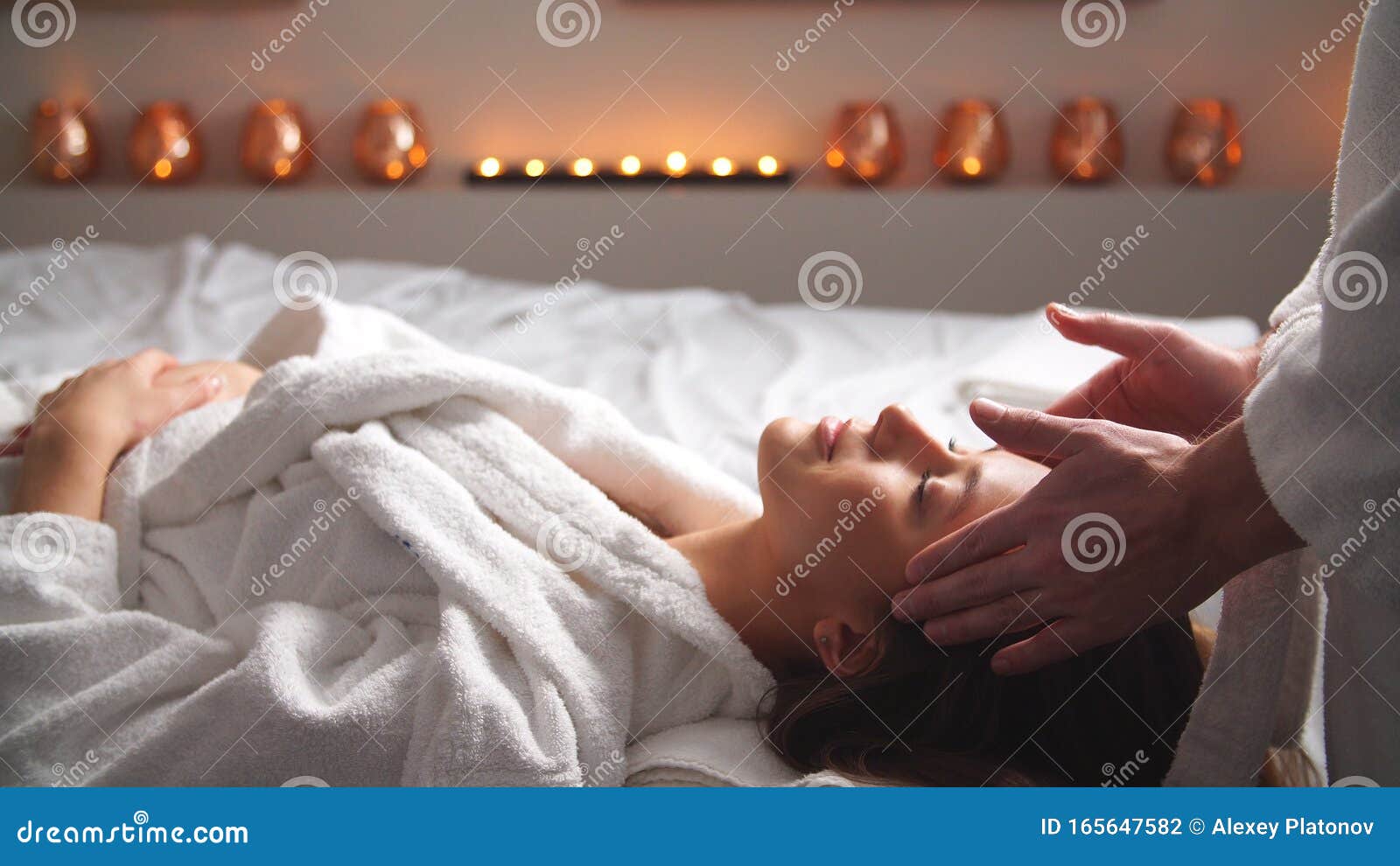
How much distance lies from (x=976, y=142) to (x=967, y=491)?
89.5 inches

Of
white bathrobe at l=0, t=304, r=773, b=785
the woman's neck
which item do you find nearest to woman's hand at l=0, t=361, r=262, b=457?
white bathrobe at l=0, t=304, r=773, b=785

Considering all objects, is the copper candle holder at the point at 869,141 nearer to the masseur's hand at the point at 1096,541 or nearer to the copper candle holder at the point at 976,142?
the copper candle holder at the point at 976,142

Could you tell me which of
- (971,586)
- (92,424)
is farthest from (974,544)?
(92,424)

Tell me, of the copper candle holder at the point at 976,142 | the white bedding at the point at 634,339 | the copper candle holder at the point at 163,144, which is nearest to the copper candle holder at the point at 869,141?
the copper candle holder at the point at 976,142

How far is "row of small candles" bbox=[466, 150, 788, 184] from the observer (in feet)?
10.3

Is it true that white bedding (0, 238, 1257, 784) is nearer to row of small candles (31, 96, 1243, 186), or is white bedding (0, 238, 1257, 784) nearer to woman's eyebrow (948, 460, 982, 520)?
woman's eyebrow (948, 460, 982, 520)

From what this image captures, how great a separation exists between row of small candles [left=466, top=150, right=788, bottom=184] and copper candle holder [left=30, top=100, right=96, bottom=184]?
3.57ft

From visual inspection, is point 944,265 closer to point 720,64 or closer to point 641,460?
point 720,64

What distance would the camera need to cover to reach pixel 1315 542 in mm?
845

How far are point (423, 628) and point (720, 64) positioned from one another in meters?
2.43

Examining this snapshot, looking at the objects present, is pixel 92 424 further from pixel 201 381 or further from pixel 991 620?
pixel 991 620

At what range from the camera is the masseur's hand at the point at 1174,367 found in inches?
46.8

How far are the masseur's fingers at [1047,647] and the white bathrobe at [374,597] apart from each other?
274 millimetres

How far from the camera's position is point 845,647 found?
112 centimetres
